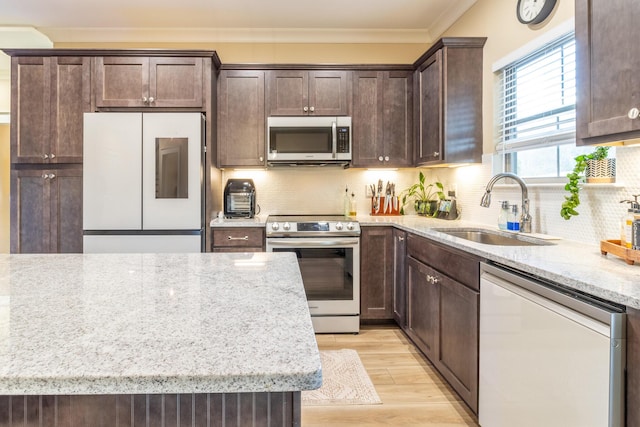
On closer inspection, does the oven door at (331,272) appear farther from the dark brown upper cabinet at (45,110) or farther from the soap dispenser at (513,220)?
the dark brown upper cabinet at (45,110)

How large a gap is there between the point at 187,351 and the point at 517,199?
244 centimetres

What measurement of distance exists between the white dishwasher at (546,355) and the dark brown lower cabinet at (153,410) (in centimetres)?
94

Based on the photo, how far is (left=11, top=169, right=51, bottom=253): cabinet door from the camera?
3.19 metres

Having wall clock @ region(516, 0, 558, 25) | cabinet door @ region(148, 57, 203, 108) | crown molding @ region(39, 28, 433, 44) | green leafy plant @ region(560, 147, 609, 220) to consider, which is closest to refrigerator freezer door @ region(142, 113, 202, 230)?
cabinet door @ region(148, 57, 203, 108)

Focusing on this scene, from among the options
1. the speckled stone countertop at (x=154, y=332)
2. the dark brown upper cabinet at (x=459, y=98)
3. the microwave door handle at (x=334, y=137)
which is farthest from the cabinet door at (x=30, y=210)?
the dark brown upper cabinet at (x=459, y=98)

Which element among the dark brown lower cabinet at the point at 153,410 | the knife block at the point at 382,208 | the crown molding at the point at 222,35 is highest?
the crown molding at the point at 222,35

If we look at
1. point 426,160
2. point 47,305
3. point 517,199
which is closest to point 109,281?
point 47,305

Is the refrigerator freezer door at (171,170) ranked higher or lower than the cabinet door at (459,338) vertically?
higher

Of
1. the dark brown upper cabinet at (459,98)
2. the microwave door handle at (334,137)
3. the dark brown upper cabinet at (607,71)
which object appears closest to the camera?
the dark brown upper cabinet at (607,71)

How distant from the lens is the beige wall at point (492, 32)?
8.16ft

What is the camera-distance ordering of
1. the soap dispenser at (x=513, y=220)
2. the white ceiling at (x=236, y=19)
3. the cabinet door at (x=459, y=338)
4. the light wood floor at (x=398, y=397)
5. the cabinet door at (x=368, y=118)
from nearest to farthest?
the cabinet door at (x=459, y=338) → the light wood floor at (x=398, y=397) → the soap dispenser at (x=513, y=220) → the white ceiling at (x=236, y=19) → the cabinet door at (x=368, y=118)

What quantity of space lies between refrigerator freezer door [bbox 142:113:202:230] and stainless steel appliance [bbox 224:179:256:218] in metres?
0.49

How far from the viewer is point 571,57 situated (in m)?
2.07

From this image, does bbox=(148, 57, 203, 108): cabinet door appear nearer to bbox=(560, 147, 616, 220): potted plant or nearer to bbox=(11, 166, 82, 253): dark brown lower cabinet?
bbox=(11, 166, 82, 253): dark brown lower cabinet
